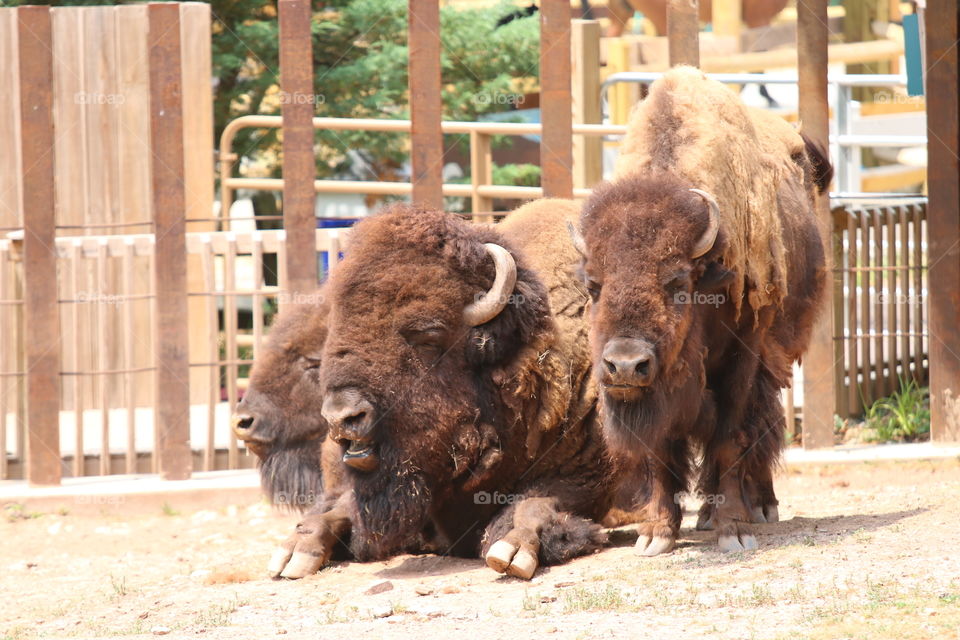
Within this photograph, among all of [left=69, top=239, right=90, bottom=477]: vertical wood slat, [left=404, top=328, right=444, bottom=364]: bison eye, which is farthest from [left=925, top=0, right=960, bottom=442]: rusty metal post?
[left=69, top=239, right=90, bottom=477]: vertical wood slat

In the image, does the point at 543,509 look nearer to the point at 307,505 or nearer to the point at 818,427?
the point at 307,505

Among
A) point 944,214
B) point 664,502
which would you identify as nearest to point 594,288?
point 664,502

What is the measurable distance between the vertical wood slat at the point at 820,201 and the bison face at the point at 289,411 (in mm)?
4075

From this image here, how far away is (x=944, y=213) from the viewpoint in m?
10.2

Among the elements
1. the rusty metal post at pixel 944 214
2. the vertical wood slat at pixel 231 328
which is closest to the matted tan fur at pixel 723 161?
the rusty metal post at pixel 944 214

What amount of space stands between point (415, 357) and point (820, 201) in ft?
14.7

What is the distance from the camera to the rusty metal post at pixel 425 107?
9.82 meters

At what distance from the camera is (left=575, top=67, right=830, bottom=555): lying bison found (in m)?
6.05

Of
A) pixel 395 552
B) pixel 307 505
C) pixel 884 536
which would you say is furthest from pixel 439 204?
pixel 884 536

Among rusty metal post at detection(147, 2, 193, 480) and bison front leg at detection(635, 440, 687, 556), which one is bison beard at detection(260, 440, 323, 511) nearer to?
rusty metal post at detection(147, 2, 193, 480)

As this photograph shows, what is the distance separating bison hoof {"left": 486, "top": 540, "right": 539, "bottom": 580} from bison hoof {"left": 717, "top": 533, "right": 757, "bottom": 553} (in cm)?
93

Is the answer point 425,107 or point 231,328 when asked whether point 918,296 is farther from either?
point 231,328

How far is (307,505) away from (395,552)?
1188 millimetres

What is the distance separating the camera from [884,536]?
20.9 feet
